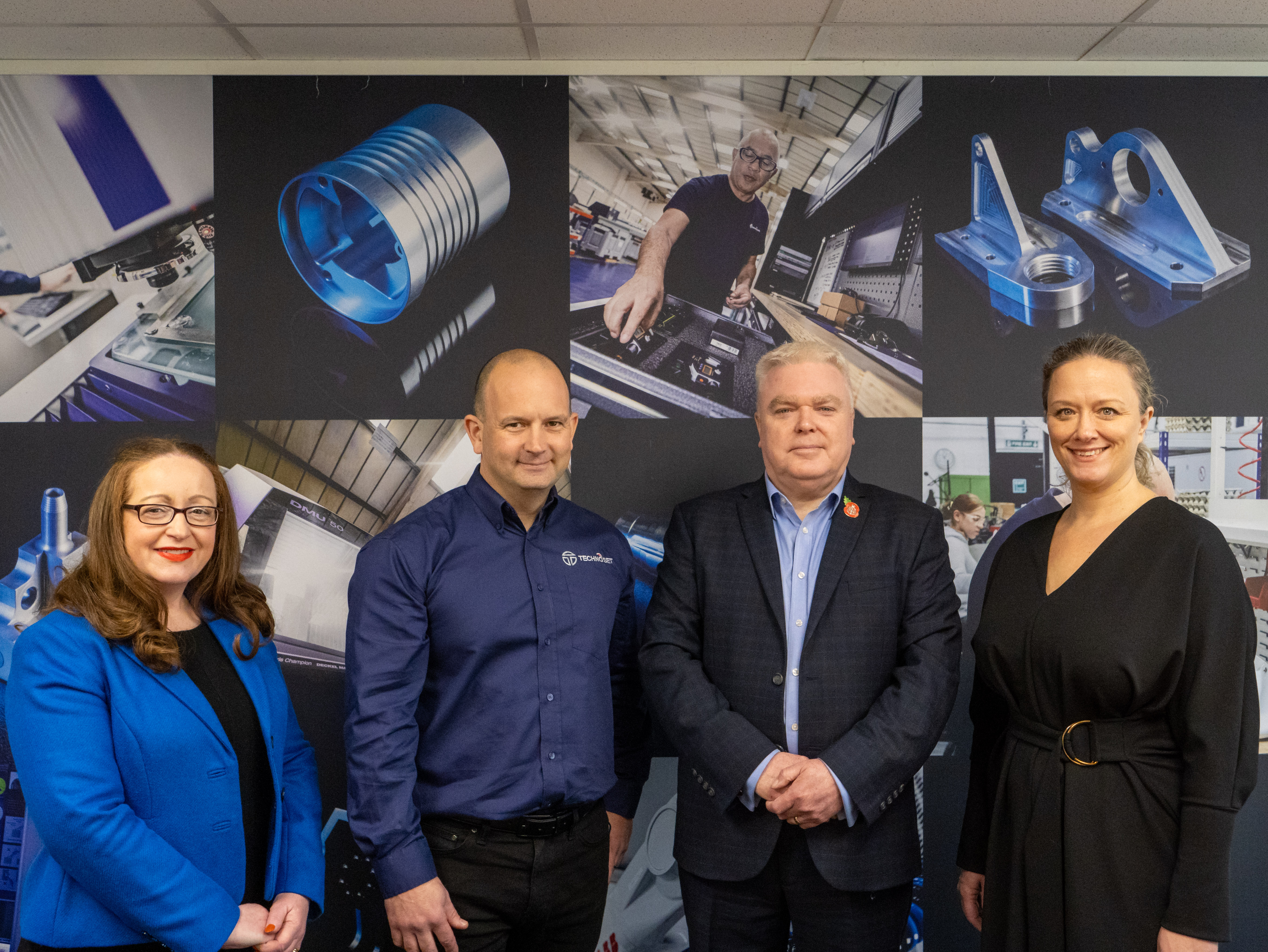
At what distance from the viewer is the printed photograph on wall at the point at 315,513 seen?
2.74m

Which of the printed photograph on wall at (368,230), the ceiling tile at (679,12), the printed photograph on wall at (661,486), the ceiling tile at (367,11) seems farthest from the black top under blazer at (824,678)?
the ceiling tile at (367,11)

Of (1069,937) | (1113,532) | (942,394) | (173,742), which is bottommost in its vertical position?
(1069,937)

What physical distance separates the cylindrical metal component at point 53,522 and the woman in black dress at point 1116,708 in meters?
2.74

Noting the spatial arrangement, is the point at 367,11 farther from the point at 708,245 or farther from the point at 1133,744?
the point at 1133,744

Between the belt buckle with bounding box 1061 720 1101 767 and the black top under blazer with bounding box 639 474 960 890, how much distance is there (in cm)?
23

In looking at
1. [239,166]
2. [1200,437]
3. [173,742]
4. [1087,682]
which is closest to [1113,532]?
[1087,682]

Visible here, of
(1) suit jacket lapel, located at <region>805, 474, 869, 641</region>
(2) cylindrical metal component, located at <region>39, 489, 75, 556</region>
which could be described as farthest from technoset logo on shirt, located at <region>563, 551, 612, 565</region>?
(2) cylindrical metal component, located at <region>39, 489, 75, 556</region>

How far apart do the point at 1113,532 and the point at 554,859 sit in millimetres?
1395

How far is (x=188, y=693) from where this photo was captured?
1622mm

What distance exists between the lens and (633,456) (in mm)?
2795

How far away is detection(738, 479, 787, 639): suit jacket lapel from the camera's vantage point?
195 centimetres

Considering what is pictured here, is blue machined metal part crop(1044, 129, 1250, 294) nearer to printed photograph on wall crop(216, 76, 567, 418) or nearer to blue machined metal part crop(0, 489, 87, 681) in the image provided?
printed photograph on wall crop(216, 76, 567, 418)

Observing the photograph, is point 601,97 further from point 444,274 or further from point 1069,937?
point 1069,937

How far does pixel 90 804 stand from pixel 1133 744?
6.38ft
